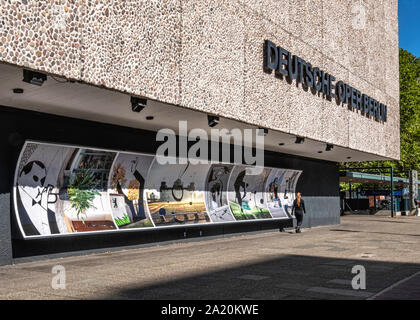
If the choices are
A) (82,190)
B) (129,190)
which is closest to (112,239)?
(129,190)

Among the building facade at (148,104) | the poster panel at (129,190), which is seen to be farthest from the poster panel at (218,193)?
the poster panel at (129,190)

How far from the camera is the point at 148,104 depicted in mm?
10711

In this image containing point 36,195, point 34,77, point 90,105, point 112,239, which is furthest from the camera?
point 112,239

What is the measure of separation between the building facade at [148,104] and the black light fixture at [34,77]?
0.8 inches

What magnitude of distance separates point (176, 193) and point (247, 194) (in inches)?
176

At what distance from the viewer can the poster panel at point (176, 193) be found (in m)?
14.0

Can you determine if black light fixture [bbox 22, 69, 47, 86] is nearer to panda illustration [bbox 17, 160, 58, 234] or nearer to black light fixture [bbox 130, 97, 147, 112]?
black light fixture [bbox 130, 97, 147, 112]

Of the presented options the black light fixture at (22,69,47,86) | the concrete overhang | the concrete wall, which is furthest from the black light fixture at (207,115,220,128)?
the black light fixture at (22,69,47,86)

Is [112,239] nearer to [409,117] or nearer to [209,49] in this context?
[209,49]

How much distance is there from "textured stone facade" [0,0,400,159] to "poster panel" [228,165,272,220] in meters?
3.01

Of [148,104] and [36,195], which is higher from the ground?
[148,104]

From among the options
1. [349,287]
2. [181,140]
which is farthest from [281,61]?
[349,287]

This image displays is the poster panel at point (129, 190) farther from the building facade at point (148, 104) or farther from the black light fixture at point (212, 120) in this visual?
the black light fixture at point (212, 120)
